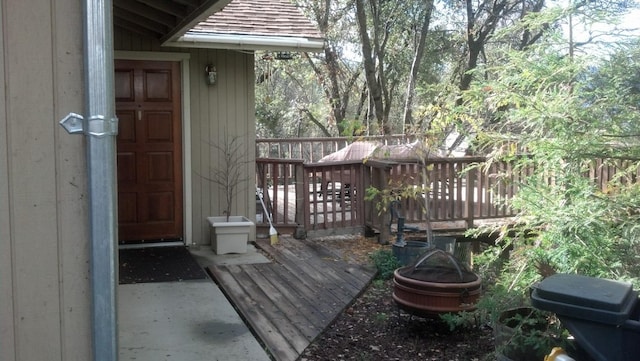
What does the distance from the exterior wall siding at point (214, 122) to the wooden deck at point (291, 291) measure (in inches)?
29.4

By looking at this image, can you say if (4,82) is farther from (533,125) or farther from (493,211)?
(493,211)

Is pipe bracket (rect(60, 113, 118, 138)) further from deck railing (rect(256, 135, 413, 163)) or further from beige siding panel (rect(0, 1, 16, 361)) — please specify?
deck railing (rect(256, 135, 413, 163))

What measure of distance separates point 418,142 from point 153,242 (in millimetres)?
3252

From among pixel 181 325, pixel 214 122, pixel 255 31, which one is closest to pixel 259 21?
pixel 255 31

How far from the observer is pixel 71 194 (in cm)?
194

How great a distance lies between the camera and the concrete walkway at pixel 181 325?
371cm

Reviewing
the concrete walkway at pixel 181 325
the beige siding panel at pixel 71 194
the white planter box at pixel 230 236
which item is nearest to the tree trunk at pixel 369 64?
the white planter box at pixel 230 236

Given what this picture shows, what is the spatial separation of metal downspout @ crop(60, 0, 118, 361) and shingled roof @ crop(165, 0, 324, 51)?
4.28 metres

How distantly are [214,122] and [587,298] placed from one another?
18.4 ft

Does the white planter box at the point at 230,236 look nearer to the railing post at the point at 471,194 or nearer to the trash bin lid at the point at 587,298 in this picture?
the railing post at the point at 471,194

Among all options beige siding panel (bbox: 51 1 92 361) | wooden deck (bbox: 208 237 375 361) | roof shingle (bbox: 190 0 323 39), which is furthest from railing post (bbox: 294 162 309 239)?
beige siding panel (bbox: 51 1 92 361)

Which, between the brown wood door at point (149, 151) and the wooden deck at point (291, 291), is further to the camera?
the brown wood door at point (149, 151)

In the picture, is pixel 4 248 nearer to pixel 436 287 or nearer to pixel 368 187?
pixel 436 287

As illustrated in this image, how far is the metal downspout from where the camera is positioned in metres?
1.84
